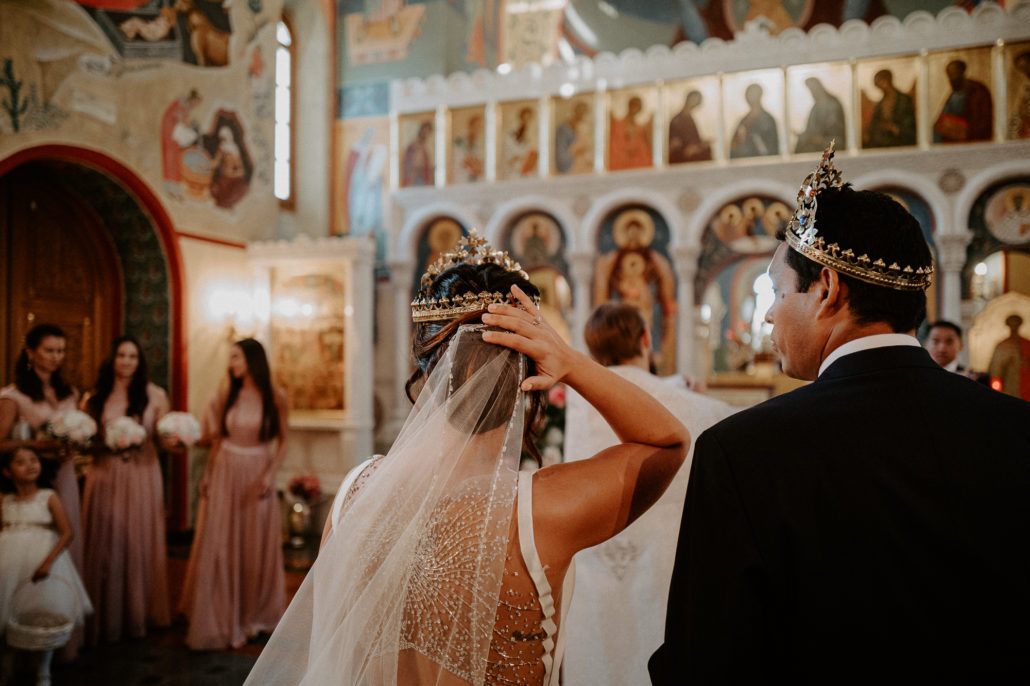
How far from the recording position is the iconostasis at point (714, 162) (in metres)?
8.16

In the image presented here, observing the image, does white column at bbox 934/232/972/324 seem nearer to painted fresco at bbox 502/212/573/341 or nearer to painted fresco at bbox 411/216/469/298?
painted fresco at bbox 502/212/573/341

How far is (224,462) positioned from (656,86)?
6968 mm

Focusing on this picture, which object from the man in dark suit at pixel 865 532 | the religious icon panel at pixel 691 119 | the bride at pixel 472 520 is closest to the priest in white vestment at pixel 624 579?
the bride at pixel 472 520

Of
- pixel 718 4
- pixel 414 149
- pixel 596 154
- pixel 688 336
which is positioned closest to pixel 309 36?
pixel 414 149

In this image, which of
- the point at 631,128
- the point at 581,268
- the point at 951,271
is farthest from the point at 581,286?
the point at 951,271

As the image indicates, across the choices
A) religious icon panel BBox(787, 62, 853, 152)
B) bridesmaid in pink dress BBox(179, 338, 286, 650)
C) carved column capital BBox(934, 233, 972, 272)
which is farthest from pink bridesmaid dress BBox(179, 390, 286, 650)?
carved column capital BBox(934, 233, 972, 272)

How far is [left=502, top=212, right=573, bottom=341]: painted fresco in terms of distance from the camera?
9750 millimetres

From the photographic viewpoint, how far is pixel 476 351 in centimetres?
162

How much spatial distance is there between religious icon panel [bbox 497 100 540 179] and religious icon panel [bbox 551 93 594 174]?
0.26m

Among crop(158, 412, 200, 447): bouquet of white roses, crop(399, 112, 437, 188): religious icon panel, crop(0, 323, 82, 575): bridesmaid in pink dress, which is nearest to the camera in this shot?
crop(0, 323, 82, 575): bridesmaid in pink dress

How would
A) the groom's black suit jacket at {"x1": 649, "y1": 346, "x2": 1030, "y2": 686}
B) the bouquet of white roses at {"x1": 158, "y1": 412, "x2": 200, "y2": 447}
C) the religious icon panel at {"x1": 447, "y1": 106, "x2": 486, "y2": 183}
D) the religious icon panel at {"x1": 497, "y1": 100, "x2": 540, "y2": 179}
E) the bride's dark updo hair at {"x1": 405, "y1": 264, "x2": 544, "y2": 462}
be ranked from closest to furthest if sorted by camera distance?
the groom's black suit jacket at {"x1": 649, "y1": 346, "x2": 1030, "y2": 686} → the bride's dark updo hair at {"x1": 405, "y1": 264, "x2": 544, "y2": 462} → the bouquet of white roses at {"x1": 158, "y1": 412, "x2": 200, "y2": 447} → the religious icon panel at {"x1": 497, "y1": 100, "x2": 540, "y2": 179} → the religious icon panel at {"x1": 447, "y1": 106, "x2": 486, "y2": 183}

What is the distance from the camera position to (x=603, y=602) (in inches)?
133

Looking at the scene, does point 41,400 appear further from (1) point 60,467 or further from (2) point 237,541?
(2) point 237,541

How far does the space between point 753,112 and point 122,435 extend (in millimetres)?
7763
